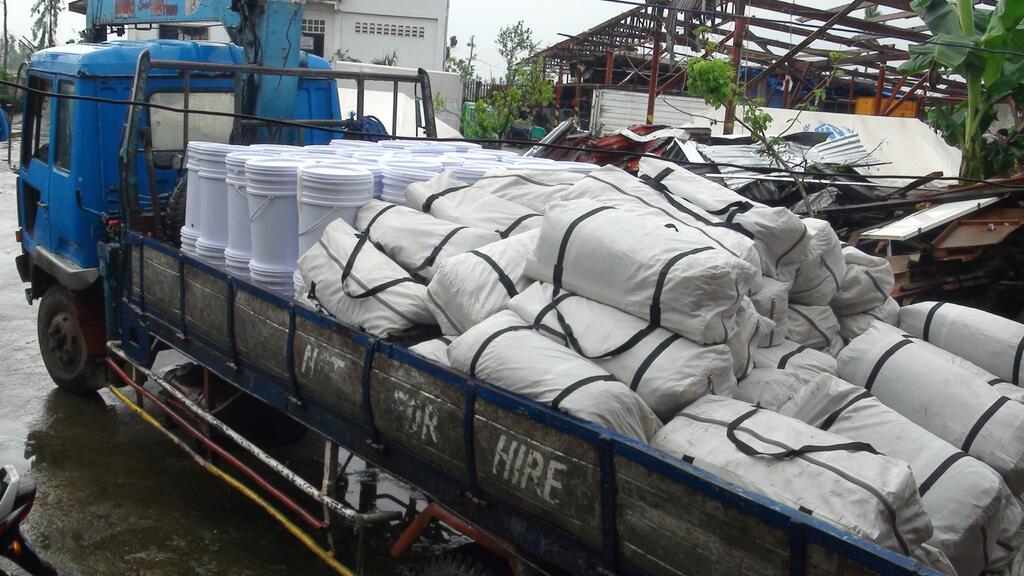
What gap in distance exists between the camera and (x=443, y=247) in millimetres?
3998

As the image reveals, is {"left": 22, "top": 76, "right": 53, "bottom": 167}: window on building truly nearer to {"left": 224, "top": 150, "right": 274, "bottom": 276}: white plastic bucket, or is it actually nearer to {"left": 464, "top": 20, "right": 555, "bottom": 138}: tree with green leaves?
{"left": 224, "top": 150, "right": 274, "bottom": 276}: white plastic bucket

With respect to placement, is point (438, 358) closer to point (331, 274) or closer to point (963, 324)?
point (331, 274)

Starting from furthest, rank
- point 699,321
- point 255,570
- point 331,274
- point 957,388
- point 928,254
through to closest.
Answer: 1. point 928,254
2. point 255,570
3. point 331,274
4. point 957,388
5. point 699,321

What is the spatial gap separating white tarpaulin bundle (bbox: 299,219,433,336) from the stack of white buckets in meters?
0.25

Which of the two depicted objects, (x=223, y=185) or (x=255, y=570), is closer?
(x=255, y=570)

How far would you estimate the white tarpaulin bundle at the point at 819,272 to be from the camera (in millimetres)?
4078

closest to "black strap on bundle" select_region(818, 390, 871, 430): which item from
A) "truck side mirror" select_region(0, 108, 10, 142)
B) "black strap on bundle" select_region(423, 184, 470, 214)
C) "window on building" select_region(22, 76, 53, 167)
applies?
"black strap on bundle" select_region(423, 184, 470, 214)

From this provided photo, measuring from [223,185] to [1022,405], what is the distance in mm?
3985

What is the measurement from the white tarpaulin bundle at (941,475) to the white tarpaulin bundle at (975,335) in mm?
986

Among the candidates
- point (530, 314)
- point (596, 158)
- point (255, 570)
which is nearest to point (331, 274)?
point (530, 314)

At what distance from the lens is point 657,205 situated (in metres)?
4.05

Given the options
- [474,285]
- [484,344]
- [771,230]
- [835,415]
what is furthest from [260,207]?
[835,415]

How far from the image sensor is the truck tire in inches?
221

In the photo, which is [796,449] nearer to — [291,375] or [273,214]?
[291,375]
